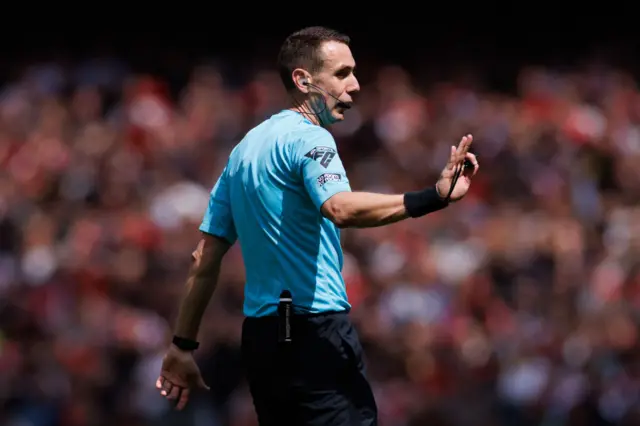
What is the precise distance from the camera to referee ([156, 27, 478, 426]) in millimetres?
4582

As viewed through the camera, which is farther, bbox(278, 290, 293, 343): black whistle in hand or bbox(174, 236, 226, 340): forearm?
bbox(174, 236, 226, 340): forearm

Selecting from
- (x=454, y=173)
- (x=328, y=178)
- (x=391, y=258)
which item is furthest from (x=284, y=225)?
(x=391, y=258)

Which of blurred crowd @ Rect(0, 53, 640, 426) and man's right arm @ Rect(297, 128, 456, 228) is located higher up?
man's right arm @ Rect(297, 128, 456, 228)

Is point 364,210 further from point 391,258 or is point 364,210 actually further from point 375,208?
point 391,258

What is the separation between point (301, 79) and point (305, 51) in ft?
0.35

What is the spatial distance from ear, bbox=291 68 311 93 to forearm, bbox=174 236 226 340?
729mm

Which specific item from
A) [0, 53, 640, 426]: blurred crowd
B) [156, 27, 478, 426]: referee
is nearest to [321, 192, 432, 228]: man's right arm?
[156, 27, 478, 426]: referee

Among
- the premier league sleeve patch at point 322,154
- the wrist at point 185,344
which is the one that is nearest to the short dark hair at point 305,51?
the premier league sleeve patch at point 322,154

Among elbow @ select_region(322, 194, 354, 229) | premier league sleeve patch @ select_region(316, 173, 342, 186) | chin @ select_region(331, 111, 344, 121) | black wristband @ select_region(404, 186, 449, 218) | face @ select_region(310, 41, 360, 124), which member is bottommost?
elbow @ select_region(322, 194, 354, 229)

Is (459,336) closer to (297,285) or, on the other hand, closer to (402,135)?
(402,135)

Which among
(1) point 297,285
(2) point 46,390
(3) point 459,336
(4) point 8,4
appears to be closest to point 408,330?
(3) point 459,336

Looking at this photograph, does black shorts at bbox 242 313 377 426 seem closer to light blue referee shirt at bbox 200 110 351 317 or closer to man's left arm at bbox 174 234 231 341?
light blue referee shirt at bbox 200 110 351 317

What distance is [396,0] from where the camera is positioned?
50.2 feet

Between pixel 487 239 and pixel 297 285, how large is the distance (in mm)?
6177
